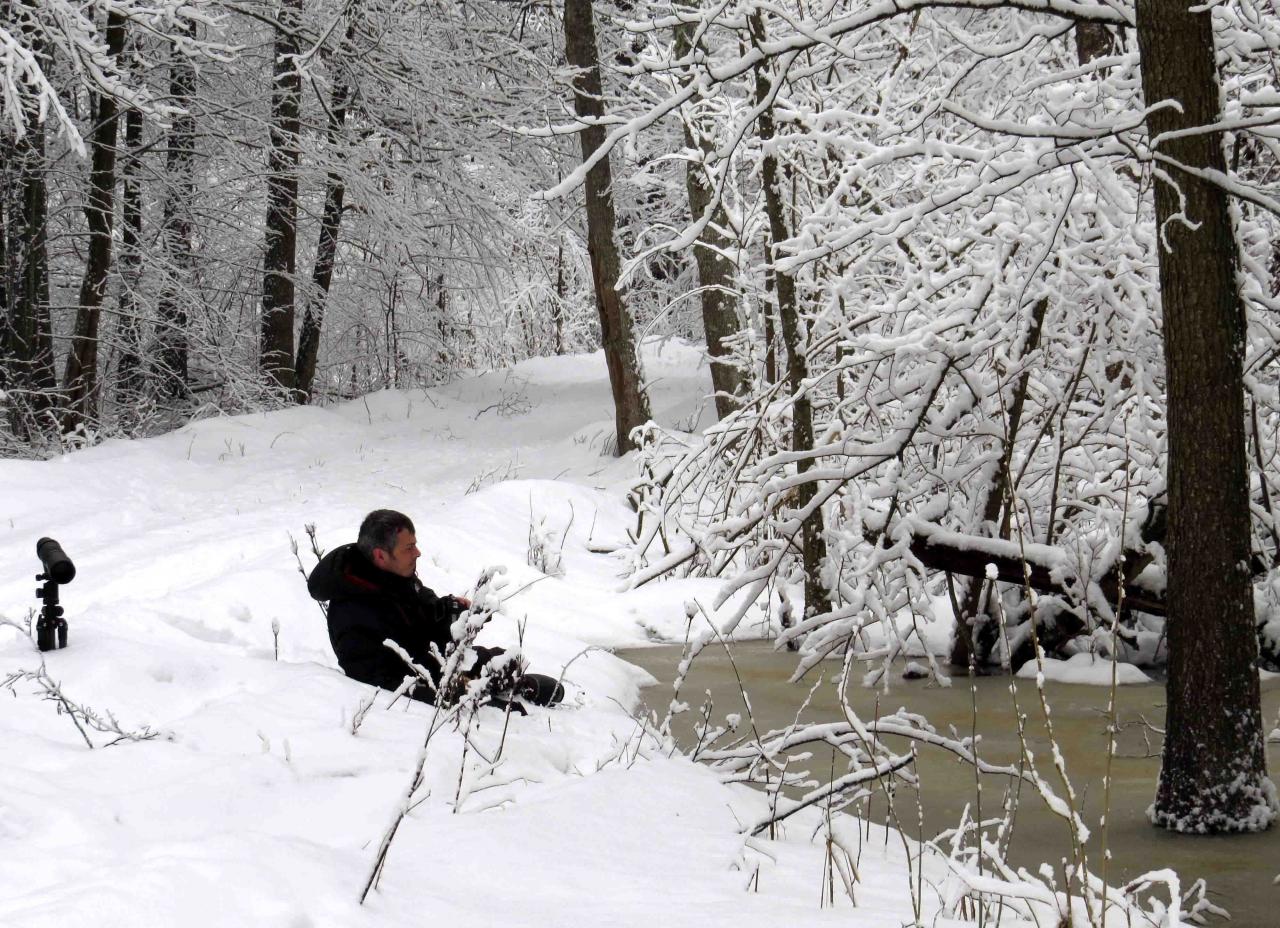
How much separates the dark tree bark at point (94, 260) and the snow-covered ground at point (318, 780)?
14.8 feet

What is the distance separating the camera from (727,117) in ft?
28.5

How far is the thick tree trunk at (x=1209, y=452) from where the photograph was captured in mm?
4008

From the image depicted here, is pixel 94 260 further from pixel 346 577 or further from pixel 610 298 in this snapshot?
pixel 346 577

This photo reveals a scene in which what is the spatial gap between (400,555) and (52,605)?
1.21 m

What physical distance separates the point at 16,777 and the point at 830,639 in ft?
12.1

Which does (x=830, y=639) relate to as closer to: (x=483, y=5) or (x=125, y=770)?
(x=125, y=770)

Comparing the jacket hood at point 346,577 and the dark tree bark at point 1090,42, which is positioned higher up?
the dark tree bark at point 1090,42

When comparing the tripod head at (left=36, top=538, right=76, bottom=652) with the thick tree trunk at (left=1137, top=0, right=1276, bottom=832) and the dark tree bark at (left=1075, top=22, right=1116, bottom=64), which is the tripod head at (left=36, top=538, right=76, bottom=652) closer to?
the thick tree trunk at (left=1137, top=0, right=1276, bottom=832)

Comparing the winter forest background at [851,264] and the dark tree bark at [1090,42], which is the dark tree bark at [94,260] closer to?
the winter forest background at [851,264]

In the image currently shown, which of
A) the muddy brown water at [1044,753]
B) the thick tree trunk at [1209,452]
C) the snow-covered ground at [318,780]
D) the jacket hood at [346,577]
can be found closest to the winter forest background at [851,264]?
the thick tree trunk at [1209,452]

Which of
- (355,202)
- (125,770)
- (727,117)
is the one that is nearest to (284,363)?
(355,202)

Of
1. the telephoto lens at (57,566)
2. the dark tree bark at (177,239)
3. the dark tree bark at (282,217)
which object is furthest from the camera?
the dark tree bark at (282,217)

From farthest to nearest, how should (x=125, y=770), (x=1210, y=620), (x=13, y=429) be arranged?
(x=13, y=429)
(x=1210, y=620)
(x=125, y=770)

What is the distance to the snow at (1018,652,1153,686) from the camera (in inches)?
254
